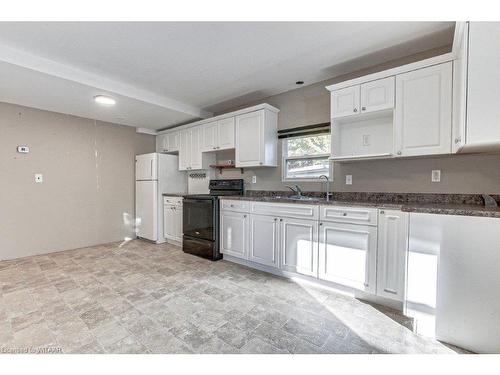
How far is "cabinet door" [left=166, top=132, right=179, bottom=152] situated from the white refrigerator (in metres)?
0.18

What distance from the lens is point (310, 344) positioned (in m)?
1.57

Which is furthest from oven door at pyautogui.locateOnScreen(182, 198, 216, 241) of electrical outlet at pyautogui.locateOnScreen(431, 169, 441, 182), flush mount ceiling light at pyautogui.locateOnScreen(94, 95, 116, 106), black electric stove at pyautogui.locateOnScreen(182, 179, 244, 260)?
electrical outlet at pyautogui.locateOnScreen(431, 169, 441, 182)

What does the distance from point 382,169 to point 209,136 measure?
2.64 m

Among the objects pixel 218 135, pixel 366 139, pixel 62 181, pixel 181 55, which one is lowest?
pixel 62 181

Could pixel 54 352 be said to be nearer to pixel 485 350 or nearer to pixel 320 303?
pixel 320 303

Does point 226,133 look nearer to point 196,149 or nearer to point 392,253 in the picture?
point 196,149

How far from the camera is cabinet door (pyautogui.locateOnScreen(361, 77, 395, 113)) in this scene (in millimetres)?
2248

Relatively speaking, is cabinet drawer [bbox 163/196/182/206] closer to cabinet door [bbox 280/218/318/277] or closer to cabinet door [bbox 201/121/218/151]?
cabinet door [bbox 201/121/218/151]

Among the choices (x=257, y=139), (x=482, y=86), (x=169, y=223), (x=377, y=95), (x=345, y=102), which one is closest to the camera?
(x=482, y=86)

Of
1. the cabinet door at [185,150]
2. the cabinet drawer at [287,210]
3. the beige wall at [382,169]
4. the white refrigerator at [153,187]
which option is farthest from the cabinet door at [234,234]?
the white refrigerator at [153,187]

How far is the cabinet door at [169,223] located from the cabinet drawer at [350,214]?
278 cm

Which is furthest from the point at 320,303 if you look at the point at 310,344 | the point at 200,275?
the point at 200,275

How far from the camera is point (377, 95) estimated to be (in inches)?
91.4

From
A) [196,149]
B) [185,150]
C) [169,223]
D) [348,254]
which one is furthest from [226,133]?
[348,254]
